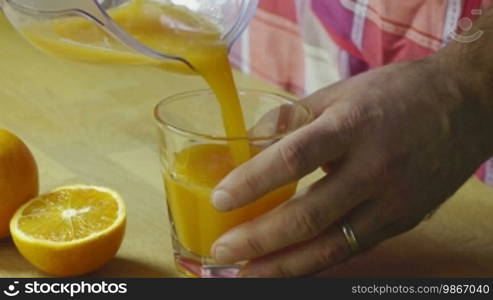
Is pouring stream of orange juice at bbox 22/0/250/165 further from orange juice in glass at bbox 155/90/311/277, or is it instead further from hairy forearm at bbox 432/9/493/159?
hairy forearm at bbox 432/9/493/159

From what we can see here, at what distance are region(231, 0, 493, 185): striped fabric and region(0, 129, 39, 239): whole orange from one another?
56cm

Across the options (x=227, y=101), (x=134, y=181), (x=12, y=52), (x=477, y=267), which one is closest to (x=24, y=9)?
(x=227, y=101)

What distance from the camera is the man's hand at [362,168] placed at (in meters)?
0.74

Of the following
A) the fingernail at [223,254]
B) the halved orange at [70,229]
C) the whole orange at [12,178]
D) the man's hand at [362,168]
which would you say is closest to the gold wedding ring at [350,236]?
the man's hand at [362,168]

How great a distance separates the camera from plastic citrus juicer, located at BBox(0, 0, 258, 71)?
70cm

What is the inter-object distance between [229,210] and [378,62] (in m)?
0.57

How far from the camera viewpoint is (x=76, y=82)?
4.35 feet

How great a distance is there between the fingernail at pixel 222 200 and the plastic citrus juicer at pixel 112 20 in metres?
0.13

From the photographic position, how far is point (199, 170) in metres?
0.78

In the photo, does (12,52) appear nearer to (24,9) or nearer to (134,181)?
(134,181)

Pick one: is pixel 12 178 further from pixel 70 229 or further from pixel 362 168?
pixel 362 168

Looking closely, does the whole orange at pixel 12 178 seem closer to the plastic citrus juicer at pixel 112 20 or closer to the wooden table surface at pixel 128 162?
the wooden table surface at pixel 128 162

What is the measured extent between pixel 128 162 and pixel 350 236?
1.18ft

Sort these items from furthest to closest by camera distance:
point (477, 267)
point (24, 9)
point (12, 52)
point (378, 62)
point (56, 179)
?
1. point (12, 52)
2. point (378, 62)
3. point (56, 179)
4. point (477, 267)
5. point (24, 9)
